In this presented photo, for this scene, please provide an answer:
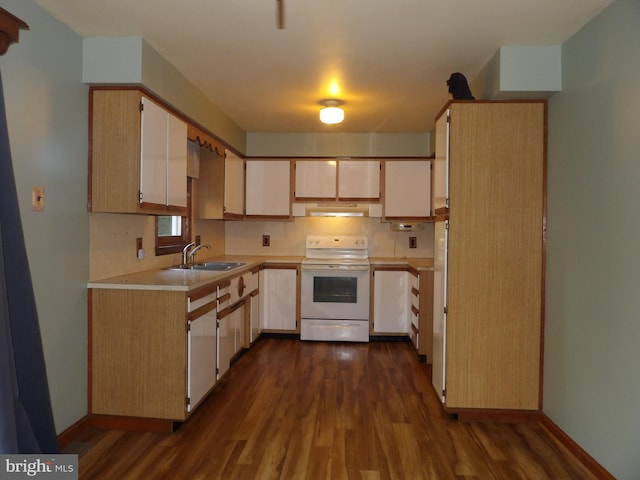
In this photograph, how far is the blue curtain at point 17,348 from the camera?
178 centimetres

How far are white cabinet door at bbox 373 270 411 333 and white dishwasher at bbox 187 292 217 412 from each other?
2.16 m

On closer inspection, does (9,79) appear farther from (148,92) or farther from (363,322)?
(363,322)

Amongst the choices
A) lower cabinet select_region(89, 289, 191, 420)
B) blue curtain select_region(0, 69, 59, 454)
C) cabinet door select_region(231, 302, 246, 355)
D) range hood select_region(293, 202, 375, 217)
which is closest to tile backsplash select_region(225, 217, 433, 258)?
range hood select_region(293, 202, 375, 217)

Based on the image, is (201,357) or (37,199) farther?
(201,357)

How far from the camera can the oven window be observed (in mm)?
4824

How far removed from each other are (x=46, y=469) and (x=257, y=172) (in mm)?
3705

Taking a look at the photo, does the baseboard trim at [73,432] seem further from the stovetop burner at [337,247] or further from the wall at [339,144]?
the wall at [339,144]

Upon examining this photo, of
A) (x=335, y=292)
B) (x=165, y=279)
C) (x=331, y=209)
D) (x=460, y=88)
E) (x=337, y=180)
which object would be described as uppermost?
(x=460, y=88)

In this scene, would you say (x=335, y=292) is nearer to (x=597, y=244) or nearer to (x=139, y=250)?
(x=139, y=250)

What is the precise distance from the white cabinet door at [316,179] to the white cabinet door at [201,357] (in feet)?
7.63

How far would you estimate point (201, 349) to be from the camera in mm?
2932

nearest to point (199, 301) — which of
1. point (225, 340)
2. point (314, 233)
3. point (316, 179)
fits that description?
point (225, 340)

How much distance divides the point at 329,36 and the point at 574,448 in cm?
279

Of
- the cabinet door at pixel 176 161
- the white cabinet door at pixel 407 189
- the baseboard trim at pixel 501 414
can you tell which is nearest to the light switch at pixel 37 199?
the cabinet door at pixel 176 161
